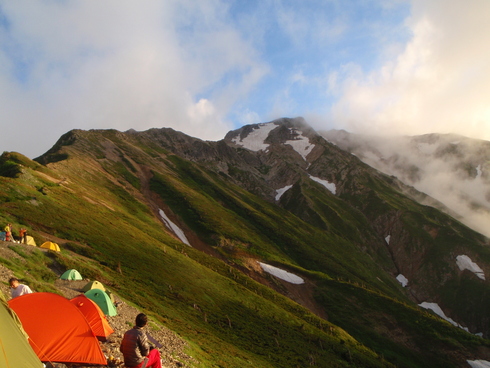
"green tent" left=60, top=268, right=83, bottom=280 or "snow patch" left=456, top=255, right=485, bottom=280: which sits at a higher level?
"green tent" left=60, top=268, right=83, bottom=280

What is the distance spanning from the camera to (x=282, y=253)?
354 feet

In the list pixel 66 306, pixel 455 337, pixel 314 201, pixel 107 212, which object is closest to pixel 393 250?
pixel 314 201

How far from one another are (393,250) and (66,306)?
17571cm

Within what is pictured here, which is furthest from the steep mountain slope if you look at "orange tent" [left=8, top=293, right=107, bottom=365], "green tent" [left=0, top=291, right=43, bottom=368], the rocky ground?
"green tent" [left=0, top=291, right=43, bottom=368]

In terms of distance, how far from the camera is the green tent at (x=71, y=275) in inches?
1073

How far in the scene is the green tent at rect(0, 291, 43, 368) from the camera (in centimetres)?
921

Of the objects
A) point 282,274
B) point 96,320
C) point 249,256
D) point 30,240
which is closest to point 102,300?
point 96,320

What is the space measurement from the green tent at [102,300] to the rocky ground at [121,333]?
59 cm

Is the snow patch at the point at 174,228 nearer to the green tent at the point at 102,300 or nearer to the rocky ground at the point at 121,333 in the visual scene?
the rocky ground at the point at 121,333

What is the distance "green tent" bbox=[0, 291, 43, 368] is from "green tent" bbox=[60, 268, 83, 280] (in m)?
18.1

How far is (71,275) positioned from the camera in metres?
27.6

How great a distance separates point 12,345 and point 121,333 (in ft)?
33.9

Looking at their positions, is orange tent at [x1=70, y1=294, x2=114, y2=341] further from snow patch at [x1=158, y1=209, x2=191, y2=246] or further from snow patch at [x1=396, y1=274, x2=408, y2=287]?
snow patch at [x1=396, y1=274, x2=408, y2=287]

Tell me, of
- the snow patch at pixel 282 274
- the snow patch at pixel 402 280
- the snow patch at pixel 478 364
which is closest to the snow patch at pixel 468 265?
the snow patch at pixel 402 280
